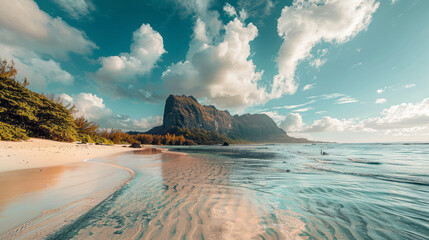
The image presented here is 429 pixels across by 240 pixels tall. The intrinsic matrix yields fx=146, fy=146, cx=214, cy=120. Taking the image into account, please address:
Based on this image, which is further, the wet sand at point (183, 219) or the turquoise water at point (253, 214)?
the turquoise water at point (253, 214)

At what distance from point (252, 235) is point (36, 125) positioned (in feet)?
124

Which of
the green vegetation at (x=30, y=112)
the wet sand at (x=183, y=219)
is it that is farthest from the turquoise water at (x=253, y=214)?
the green vegetation at (x=30, y=112)

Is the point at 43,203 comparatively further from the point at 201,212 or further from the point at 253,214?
the point at 253,214

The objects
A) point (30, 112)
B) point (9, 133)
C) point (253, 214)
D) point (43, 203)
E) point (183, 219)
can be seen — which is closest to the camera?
point (183, 219)

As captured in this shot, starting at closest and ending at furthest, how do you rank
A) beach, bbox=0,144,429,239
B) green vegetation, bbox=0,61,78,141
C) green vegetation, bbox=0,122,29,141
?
beach, bbox=0,144,429,239 → green vegetation, bbox=0,122,29,141 → green vegetation, bbox=0,61,78,141

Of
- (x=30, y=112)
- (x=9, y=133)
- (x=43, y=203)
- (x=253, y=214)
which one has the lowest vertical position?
(x=253, y=214)

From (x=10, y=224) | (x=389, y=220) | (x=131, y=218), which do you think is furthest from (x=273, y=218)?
(x=10, y=224)

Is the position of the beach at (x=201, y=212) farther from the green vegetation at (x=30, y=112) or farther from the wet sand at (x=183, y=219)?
the green vegetation at (x=30, y=112)

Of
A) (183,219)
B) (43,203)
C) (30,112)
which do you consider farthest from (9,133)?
(183,219)

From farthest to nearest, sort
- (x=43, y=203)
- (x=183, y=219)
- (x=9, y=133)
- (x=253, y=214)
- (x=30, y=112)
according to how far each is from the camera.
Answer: (x=30, y=112), (x=9, y=133), (x=43, y=203), (x=253, y=214), (x=183, y=219)

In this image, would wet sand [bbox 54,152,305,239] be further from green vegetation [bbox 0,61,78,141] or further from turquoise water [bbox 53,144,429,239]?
green vegetation [bbox 0,61,78,141]

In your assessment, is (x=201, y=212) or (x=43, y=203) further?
(x=43, y=203)

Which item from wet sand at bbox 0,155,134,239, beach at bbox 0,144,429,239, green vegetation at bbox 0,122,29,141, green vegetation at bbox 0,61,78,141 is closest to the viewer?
wet sand at bbox 0,155,134,239

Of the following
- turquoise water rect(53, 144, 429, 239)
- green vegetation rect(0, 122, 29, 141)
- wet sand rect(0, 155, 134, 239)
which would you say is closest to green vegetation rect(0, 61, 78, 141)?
green vegetation rect(0, 122, 29, 141)
